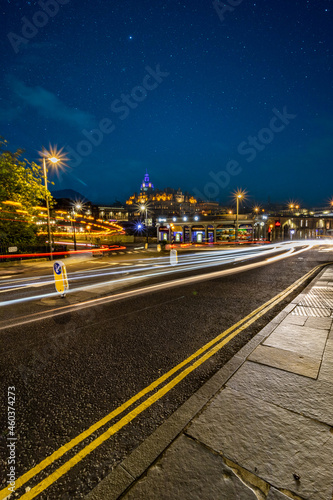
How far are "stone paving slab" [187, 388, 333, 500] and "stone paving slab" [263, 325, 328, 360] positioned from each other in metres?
1.85

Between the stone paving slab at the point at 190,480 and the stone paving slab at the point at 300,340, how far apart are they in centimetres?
293

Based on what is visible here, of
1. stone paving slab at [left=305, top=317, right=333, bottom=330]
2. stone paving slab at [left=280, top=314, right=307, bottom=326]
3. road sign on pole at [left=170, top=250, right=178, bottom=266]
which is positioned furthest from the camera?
road sign on pole at [left=170, top=250, right=178, bottom=266]

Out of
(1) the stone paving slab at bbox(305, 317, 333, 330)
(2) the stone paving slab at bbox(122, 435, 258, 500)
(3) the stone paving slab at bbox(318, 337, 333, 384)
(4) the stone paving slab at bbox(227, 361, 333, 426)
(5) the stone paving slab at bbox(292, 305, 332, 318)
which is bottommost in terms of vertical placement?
(5) the stone paving slab at bbox(292, 305, 332, 318)

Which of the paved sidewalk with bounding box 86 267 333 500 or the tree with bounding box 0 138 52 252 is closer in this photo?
the paved sidewalk with bounding box 86 267 333 500

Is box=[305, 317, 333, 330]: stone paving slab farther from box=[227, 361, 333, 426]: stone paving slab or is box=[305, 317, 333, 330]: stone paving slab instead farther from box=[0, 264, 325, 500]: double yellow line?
box=[227, 361, 333, 426]: stone paving slab

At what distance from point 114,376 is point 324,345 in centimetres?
423

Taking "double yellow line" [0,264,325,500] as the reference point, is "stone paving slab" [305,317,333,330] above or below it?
below

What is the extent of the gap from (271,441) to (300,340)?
2.92 meters

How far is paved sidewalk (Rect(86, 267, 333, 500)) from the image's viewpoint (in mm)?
1983

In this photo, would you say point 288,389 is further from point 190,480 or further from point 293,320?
point 293,320

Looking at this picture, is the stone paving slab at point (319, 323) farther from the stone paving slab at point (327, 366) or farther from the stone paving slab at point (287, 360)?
the stone paving slab at point (287, 360)

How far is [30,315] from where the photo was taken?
679 cm

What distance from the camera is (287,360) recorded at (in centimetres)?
402

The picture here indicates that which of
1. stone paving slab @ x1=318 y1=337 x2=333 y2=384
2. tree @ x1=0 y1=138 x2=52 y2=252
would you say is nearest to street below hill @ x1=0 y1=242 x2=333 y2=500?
stone paving slab @ x1=318 y1=337 x2=333 y2=384
